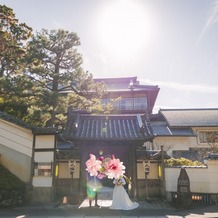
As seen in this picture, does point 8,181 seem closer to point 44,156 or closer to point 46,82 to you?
point 44,156

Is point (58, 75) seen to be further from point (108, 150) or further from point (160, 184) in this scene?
point (160, 184)

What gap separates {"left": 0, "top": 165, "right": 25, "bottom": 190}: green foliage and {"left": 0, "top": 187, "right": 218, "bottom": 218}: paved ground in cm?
→ 102

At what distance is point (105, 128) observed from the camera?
45.1ft

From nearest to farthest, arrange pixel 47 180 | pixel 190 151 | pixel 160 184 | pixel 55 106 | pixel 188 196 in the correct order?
1. pixel 188 196
2. pixel 47 180
3. pixel 160 184
4. pixel 55 106
5. pixel 190 151

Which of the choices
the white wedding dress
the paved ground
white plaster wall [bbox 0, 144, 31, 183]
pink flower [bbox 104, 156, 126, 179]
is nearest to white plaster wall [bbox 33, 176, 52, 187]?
white plaster wall [bbox 0, 144, 31, 183]

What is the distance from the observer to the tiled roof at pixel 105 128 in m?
12.7

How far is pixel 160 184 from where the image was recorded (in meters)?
13.9

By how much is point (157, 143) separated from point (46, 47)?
14.4 metres

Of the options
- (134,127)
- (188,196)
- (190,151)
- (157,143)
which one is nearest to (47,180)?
(134,127)

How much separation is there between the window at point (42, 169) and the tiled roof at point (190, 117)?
1706 centimetres

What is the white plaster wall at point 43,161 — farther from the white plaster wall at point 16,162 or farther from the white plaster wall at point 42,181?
the white plaster wall at point 16,162

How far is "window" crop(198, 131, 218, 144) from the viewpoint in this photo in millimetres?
24584

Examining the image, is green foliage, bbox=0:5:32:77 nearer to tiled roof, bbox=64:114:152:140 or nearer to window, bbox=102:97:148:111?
tiled roof, bbox=64:114:152:140

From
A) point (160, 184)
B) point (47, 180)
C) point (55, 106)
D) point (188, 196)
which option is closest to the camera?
point (188, 196)
